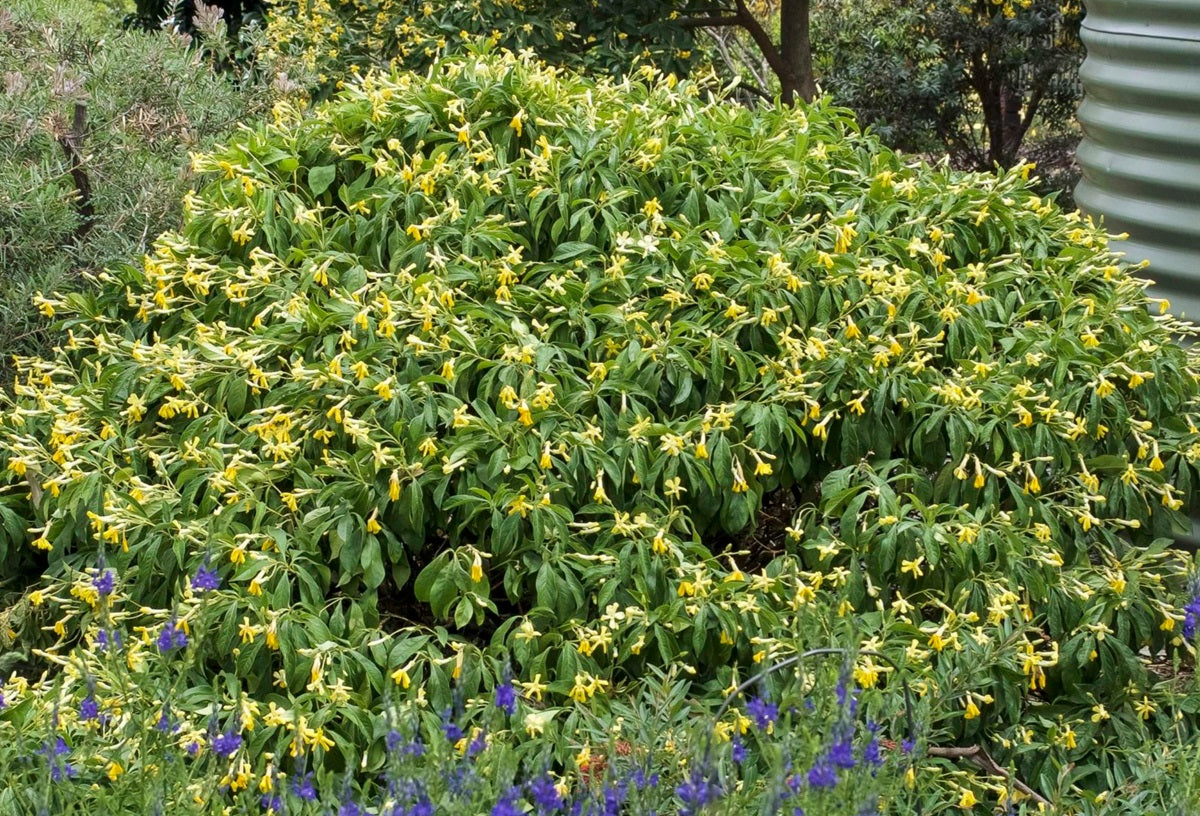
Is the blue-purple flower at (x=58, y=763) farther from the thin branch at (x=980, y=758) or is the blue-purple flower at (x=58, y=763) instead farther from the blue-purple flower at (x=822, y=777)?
the thin branch at (x=980, y=758)

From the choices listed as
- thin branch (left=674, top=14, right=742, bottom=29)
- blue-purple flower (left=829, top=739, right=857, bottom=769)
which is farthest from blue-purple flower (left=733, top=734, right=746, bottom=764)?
thin branch (left=674, top=14, right=742, bottom=29)

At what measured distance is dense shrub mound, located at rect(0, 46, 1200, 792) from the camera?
9.29 feet

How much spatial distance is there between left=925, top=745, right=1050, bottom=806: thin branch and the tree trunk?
572 centimetres

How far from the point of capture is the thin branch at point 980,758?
9.33 ft

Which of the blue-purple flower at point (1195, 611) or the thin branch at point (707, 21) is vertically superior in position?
the thin branch at point (707, 21)

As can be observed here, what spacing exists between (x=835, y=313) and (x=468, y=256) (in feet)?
2.87

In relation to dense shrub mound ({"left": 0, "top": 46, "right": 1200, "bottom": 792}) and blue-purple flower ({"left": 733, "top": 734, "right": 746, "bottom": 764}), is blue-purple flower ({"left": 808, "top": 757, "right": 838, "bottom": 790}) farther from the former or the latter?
dense shrub mound ({"left": 0, "top": 46, "right": 1200, "bottom": 792})

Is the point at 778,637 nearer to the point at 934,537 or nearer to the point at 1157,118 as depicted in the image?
the point at 934,537

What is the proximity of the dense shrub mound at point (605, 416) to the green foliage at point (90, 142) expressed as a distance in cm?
74

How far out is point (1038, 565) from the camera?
2.96 metres

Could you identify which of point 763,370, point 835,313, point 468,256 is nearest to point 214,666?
point 468,256

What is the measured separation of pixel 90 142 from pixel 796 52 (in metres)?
4.56

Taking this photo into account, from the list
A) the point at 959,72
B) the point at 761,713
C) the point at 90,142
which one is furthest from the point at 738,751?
the point at 959,72

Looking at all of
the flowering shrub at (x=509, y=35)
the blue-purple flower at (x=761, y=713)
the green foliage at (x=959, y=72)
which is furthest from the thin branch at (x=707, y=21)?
the blue-purple flower at (x=761, y=713)
